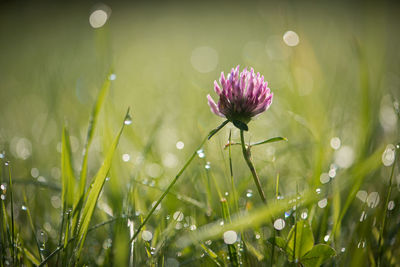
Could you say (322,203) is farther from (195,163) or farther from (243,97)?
(195,163)

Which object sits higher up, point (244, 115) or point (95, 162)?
point (95, 162)

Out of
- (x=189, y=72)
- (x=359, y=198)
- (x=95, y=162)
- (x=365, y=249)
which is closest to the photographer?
(x=365, y=249)

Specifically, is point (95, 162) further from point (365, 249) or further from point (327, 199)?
point (365, 249)

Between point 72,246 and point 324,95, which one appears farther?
point 324,95

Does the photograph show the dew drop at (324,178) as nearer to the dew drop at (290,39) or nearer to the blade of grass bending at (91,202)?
the blade of grass bending at (91,202)

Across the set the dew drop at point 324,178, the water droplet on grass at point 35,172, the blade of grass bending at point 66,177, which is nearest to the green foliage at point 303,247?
the dew drop at point 324,178

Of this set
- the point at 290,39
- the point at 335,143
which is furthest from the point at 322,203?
the point at 290,39

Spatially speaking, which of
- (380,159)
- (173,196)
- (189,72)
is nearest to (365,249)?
(380,159)
